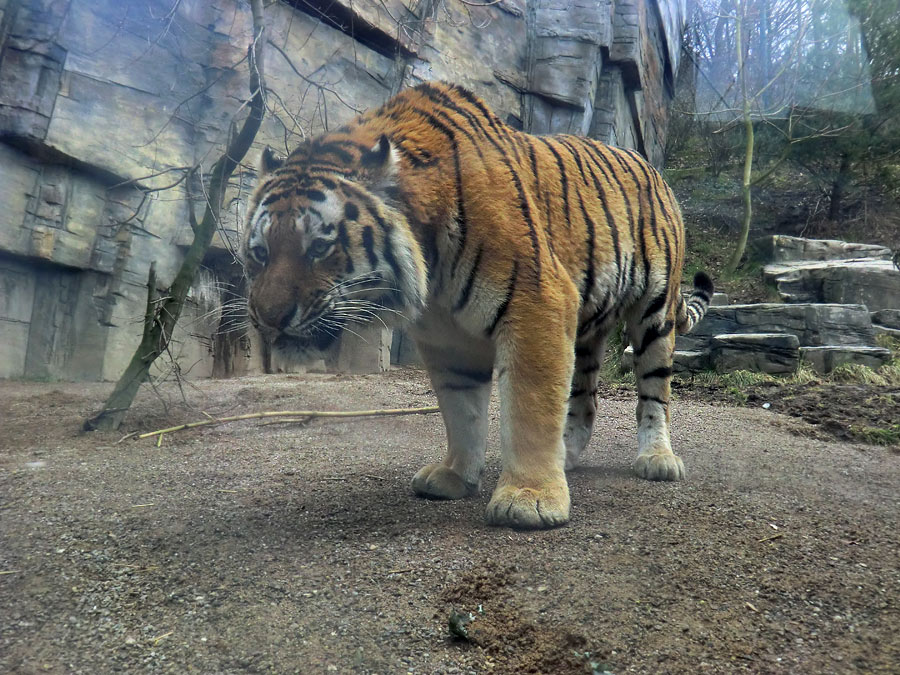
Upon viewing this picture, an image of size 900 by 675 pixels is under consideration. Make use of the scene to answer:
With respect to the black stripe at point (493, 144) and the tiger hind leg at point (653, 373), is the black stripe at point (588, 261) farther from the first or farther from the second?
the tiger hind leg at point (653, 373)

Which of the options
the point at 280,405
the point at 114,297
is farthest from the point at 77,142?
the point at 280,405

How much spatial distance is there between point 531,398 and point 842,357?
5598mm

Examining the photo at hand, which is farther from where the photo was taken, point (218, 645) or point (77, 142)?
point (77, 142)

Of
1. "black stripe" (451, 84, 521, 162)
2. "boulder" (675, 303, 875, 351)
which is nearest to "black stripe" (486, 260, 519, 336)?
"black stripe" (451, 84, 521, 162)

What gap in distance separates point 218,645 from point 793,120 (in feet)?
35.4

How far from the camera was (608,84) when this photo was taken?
32.9 feet

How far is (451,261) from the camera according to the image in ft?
8.10

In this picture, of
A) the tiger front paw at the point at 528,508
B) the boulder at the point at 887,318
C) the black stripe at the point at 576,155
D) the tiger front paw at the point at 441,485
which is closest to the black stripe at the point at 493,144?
the black stripe at the point at 576,155

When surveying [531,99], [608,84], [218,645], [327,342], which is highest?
[608,84]

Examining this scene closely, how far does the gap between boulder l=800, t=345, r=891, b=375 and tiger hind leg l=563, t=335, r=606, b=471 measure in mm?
4138

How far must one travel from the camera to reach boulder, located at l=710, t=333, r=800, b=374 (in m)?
6.77

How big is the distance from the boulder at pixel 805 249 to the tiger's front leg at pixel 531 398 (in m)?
8.93

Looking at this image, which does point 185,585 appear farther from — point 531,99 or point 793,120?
point 793,120

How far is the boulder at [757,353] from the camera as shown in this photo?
266 inches
